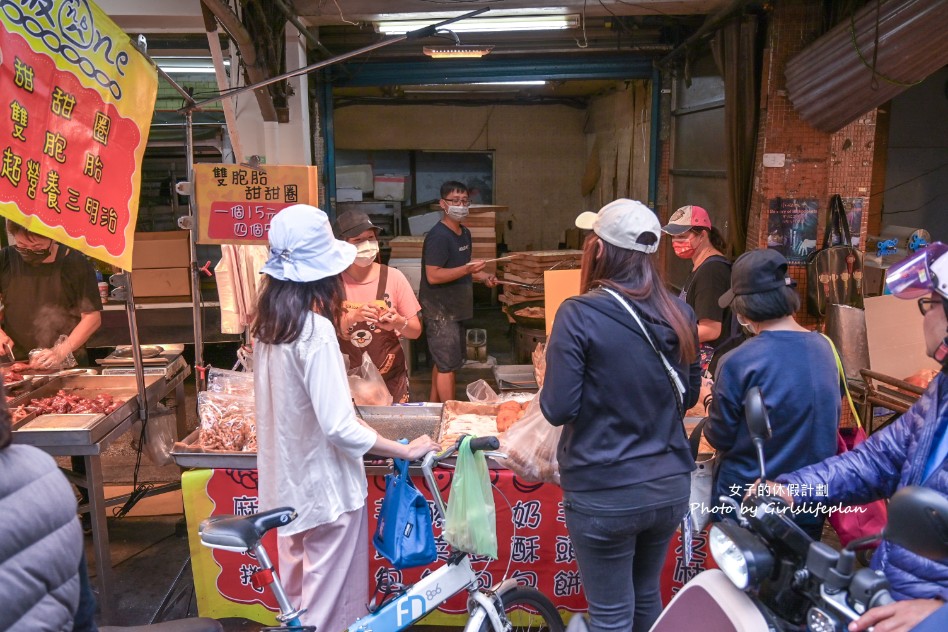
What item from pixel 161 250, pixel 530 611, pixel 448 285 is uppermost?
pixel 161 250

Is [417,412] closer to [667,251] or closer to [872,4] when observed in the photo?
[872,4]

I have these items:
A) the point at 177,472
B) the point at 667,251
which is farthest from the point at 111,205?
the point at 667,251

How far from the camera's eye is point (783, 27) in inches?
229

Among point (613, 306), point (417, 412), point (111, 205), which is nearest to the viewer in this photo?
point (613, 306)

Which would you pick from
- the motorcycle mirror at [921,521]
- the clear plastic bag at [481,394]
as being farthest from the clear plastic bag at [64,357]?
the motorcycle mirror at [921,521]

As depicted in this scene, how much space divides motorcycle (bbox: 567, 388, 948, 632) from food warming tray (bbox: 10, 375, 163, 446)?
3.01 metres

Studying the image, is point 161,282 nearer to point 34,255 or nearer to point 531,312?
point 34,255

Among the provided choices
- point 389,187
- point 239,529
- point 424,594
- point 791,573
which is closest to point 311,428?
point 239,529

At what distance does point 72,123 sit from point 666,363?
276 cm

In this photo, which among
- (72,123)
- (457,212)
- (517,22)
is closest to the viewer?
(72,123)

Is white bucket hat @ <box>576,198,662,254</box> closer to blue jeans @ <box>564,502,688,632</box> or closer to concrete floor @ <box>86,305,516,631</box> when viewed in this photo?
blue jeans @ <box>564,502,688,632</box>

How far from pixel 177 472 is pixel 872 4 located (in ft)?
20.6

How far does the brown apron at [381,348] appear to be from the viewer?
472 cm

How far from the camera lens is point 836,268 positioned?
5.91 metres
